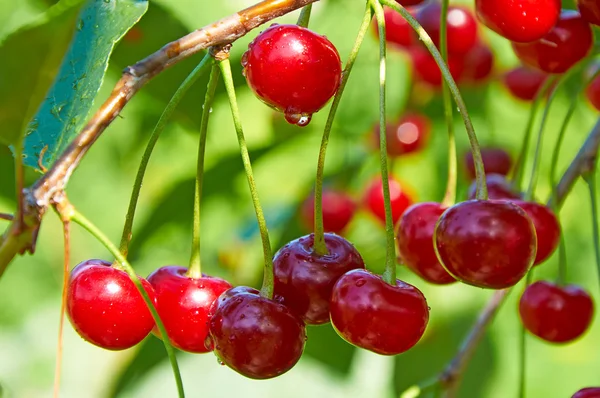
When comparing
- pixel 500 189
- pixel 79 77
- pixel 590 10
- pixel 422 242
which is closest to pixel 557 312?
pixel 500 189

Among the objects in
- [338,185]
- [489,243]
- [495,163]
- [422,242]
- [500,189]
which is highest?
[489,243]

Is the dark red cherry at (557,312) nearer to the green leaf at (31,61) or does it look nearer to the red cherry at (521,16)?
the red cherry at (521,16)

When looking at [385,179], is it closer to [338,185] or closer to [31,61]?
[31,61]

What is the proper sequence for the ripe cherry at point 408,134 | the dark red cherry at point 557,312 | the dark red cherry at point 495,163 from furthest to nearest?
1. the ripe cherry at point 408,134
2. the dark red cherry at point 495,163
3. the dark red cherry at point 557,312

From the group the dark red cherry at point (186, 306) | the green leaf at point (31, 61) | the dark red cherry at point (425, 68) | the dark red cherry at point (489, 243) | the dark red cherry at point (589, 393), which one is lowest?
the dark red cherry at point (425, 68)

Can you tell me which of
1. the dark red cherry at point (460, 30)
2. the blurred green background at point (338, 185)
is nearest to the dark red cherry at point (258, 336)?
the dark red cherry at point (460, 30)

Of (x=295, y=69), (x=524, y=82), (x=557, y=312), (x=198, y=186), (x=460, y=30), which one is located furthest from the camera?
(x=524, y=82)

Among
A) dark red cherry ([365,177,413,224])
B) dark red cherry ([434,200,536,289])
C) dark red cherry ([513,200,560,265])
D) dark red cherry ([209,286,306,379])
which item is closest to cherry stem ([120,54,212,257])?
dark red cherry ([209,286,306,379])
